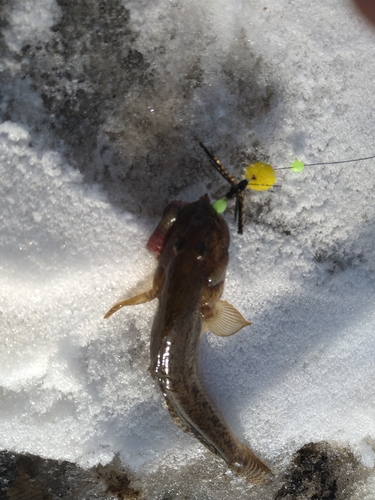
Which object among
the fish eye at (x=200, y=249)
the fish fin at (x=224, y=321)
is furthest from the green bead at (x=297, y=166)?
the fish fin at (x=224, y=321)

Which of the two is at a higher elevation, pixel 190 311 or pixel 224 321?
pixel 190 311

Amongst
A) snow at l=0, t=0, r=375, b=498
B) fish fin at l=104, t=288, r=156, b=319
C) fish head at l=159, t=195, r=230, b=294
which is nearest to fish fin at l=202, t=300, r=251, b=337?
snow at l=0, t=0, r=375, b=498

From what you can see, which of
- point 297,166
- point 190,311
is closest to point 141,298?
point 190,311

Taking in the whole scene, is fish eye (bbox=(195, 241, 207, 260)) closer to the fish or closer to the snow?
the fish

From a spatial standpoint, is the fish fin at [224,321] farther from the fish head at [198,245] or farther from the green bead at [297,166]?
the green bead at [297,166]

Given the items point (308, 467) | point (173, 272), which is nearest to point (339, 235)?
point (173, 272)

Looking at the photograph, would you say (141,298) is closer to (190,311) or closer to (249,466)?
(190,311)

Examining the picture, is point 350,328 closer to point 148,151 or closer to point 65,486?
point 148,151
